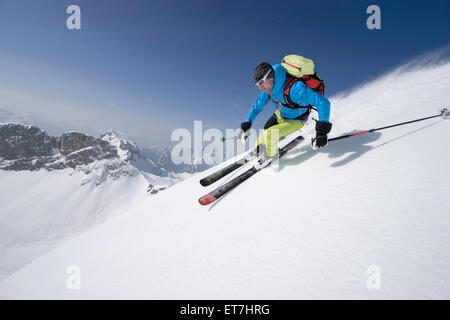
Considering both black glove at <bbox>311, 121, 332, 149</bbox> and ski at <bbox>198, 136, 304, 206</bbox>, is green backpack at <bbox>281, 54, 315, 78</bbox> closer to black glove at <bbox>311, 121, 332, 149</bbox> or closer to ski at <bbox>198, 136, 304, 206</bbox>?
black glove at <bbox>311, 121, 332, 149</bbox>

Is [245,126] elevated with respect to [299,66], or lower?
lower

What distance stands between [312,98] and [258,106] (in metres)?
1.87

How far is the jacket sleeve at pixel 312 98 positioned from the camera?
323 cm

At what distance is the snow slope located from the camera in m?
1.44

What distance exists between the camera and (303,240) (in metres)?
1.81

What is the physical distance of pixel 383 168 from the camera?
8.39 feet

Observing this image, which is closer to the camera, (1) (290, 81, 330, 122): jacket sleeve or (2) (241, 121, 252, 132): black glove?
(1) (290, 81, 330, 122): jacket sleeve

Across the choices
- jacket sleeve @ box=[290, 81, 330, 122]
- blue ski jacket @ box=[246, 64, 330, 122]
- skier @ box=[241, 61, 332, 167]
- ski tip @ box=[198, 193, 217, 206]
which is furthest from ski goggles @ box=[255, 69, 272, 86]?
ski tip @ box=[198, 193, 217, 206]

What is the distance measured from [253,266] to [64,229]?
129260 millimetres

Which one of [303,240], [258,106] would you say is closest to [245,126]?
[258,106]

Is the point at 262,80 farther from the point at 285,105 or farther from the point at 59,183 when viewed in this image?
the point at 59,183

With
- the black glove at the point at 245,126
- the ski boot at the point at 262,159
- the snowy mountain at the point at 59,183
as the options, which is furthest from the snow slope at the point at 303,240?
the snowy mountain at the point at 59,183
